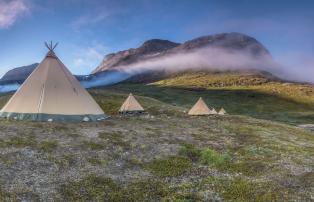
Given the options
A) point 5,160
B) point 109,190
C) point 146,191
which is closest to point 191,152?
point 146,191

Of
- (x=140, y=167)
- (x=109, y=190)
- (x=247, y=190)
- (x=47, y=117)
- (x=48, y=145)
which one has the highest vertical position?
(x=47, y=117)

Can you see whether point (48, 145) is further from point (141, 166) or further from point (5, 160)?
point (141, 166)

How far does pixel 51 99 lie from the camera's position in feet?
147

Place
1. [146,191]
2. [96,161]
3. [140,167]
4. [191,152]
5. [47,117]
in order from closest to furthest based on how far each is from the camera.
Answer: [146,191]
[140,167]
[96,161]
[191,152]
[47,117]

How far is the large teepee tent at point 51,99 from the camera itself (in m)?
44.0

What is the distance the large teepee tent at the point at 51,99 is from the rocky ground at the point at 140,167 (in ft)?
13.3

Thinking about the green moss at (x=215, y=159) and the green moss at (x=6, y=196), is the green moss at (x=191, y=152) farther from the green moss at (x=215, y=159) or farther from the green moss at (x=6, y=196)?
the green moss at (x=6, y=196)

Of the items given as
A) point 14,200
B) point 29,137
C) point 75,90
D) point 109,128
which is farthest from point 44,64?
point 14,200

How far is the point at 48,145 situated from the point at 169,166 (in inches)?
414

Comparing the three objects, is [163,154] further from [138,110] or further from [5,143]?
[138,110]

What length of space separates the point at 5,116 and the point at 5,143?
18039mm

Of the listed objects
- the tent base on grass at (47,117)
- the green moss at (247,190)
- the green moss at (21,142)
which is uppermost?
the tent base on grass at (47,117)

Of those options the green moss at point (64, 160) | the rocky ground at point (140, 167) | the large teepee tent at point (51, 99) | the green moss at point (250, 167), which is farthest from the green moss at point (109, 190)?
the large teepee tent at point (51, 99)

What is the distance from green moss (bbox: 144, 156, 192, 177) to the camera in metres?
25.5
